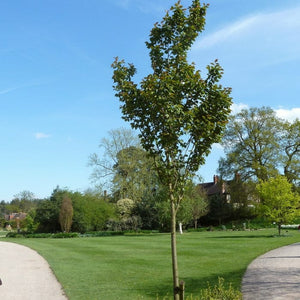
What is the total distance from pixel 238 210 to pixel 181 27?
1892 inches

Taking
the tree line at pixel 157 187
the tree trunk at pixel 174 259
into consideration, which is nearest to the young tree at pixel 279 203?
the tree line at pixel 157 187

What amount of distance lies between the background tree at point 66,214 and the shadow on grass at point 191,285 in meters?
32.4

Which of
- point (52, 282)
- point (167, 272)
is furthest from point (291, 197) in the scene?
point (52, 282)

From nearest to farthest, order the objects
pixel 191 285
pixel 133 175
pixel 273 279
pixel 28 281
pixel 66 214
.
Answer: pixel 191 285 < pixel 273 279 < pixel 28 281 < pixel 66 214 < pixel 133 175

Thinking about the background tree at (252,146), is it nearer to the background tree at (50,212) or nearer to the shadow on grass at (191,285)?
the background tree at (50,212)

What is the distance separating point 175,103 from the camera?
6.16 meters

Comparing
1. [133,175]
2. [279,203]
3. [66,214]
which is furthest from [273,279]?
[133,175]

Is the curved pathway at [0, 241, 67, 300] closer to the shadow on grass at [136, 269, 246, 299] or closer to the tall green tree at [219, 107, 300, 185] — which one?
the shadow on grass at [136, 269, 246, 299]

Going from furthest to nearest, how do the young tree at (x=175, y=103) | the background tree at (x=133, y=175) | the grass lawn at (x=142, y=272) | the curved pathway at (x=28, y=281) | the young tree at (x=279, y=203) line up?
the background tree at (x=133, y=175) < the young tree at (x=279, y=203) < the grass lawn at (x=142, y=272) < the curved pathway at (x=28, y=281) < the young tree at (x=175, y=103)

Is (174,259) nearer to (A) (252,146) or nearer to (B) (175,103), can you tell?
(B) (175,103)

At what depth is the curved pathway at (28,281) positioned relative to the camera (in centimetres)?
989

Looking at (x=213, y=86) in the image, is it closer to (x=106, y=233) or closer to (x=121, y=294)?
(x=121, y=294)

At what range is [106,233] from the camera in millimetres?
42656

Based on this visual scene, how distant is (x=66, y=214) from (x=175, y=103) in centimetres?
3889
